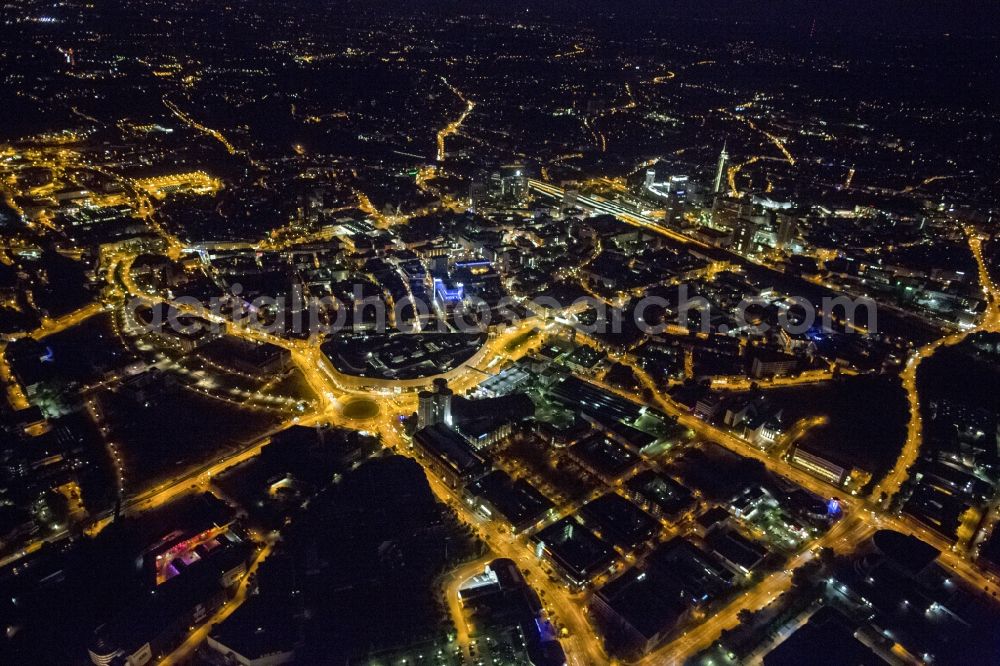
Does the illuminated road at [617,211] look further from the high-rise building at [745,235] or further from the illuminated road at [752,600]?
the illuminated road at [752,600]

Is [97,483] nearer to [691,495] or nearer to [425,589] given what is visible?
[425,589]

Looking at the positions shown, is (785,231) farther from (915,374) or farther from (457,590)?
(457,590)

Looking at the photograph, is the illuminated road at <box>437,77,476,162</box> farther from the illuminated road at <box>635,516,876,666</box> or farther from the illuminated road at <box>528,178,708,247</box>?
the illuminated road at <box>635,516,876,666</box>

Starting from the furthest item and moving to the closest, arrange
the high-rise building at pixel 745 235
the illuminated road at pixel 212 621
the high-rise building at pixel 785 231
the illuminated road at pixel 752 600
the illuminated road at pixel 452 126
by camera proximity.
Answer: the illuminated road at pixel 452 126
the high-rise building at pixel 785 231
the high-rise building at pixel 745 235
the illuminated road at pixel 752 600
the illuminated road at pixel 212 621

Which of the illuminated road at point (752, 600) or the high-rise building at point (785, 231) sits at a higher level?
the high-rise building at point (785, 231)

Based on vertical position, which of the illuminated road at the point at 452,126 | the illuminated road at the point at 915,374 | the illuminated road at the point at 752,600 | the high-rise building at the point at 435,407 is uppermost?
the illuminated road at the point at 452,126

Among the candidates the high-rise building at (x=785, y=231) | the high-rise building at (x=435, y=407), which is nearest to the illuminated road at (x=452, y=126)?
the high-rise building at (x=785, y=231)

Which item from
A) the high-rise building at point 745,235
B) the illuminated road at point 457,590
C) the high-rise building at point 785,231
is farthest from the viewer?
the high-rise building at point 785,231

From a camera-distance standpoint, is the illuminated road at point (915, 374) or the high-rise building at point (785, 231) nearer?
the illuminated road at point (915, 374)

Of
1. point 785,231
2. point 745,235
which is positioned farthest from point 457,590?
point 785,231

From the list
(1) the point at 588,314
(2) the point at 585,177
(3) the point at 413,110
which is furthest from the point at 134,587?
(3) the point at 413,110

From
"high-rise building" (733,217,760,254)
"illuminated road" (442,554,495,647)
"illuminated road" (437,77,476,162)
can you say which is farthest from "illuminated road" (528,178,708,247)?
"illuminated road" (442,554,495,647)
